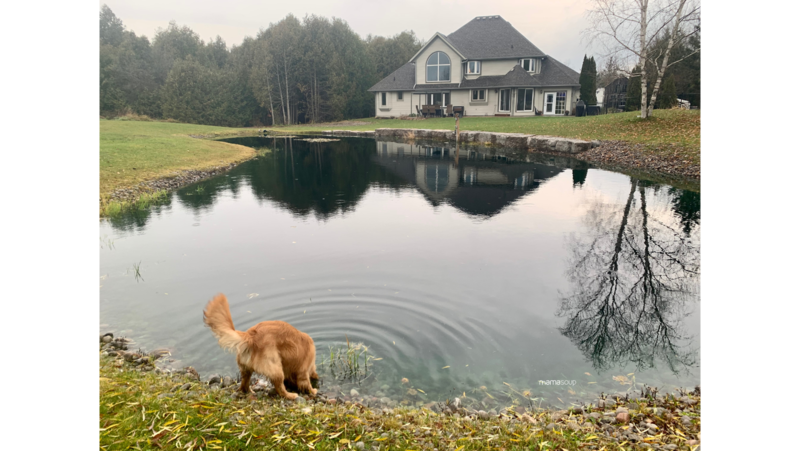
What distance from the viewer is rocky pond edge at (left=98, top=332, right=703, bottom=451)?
3672 mm

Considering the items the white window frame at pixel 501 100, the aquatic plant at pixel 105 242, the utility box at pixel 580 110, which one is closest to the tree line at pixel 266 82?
the white window frame at pixel 501 100

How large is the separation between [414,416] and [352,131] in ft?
124

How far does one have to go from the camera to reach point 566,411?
440 cm

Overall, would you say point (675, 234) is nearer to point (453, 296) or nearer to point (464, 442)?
point (453, 296)

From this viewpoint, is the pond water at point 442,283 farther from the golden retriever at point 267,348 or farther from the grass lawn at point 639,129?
the grass lawn at point 639,129

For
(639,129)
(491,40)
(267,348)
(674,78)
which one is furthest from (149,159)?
(674,78)

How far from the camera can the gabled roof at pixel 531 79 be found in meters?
40.9

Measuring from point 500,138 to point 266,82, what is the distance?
1536 inches

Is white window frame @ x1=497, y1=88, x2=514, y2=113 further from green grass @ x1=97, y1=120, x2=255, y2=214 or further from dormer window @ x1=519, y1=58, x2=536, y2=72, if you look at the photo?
green grass @ x1=97, y1=120, x2=255, y2=214

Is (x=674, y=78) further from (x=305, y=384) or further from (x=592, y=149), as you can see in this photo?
(x=305, y=384)

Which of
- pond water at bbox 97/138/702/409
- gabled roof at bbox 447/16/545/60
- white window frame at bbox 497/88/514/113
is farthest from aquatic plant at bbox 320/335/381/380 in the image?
gabled roof at bbox 447/16/545/60

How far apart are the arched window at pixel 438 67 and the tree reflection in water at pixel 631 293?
3836cm

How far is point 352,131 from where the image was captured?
132ft
